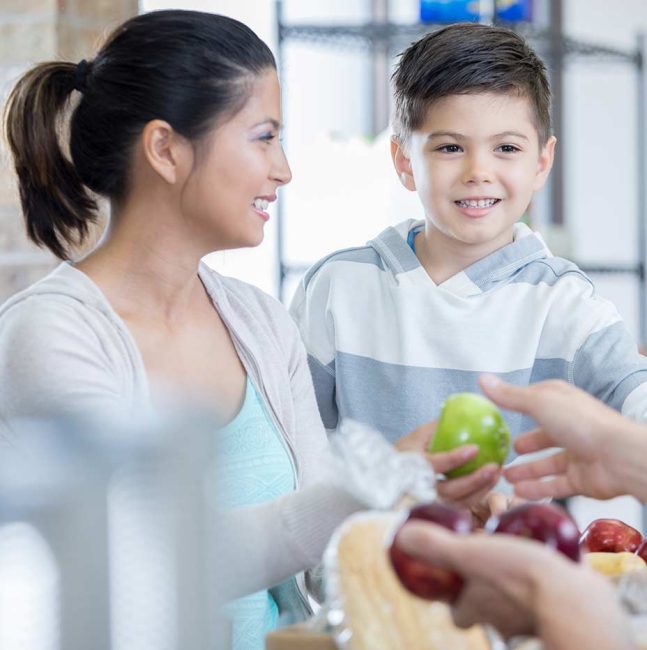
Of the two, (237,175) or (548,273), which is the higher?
(237,175)

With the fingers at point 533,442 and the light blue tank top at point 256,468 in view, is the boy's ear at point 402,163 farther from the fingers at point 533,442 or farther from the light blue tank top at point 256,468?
the fingers at point 533,442

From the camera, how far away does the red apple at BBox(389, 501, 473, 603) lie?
0.60 meters

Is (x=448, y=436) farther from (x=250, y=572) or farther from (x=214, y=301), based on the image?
(x=214, y=301)

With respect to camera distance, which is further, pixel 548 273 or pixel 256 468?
pixel 548 273

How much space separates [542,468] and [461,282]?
63 cm

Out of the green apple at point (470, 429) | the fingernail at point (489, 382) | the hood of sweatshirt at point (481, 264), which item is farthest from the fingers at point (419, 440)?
the hood of sweatshirt at point (481, 264)

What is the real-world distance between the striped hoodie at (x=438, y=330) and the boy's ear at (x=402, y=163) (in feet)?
0.38

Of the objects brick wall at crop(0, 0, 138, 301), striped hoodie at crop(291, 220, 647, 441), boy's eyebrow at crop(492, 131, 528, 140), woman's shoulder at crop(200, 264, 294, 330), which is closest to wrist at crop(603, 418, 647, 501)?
striped hoodie at crop(291, 220, 647, 441)

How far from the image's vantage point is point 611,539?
111cm

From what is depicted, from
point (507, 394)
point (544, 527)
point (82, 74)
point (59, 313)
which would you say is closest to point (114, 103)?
point (82, 74)

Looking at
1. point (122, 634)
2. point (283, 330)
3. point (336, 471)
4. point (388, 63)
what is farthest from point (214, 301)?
point (388, 63)

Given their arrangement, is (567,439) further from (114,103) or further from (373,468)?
(114,103)

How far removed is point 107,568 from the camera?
0.39m

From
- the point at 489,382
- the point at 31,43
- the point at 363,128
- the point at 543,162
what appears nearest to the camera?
the point at 489,382
